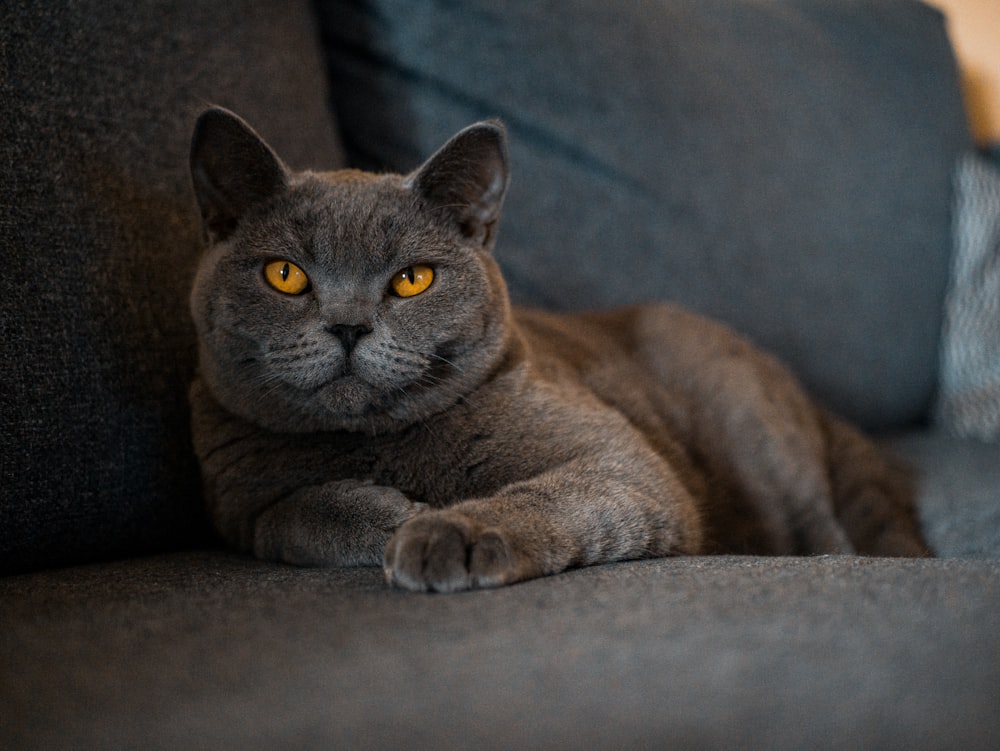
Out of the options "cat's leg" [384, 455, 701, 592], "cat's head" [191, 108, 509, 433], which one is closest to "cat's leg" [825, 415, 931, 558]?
"cat's leg" [384, 455, 701, 592]

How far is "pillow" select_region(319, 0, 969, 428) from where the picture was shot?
1641 mm

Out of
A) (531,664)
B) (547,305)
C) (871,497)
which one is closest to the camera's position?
(531,664)

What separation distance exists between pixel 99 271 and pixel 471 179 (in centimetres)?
47

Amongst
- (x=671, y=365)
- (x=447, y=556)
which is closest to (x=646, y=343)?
(x=671, y=365)

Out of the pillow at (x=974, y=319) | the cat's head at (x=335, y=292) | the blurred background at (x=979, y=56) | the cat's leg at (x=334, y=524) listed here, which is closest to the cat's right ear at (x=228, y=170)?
the cat's head at (x=335, y=292)

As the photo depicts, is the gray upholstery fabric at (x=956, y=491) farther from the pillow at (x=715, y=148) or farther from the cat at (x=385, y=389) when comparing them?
the cat at (x=385, y=389)

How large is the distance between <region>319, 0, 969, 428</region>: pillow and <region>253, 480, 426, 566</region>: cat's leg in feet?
2.54

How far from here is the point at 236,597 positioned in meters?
0.81

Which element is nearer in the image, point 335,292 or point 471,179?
point 335,292

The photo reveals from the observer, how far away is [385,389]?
101 cm

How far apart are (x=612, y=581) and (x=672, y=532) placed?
23 cm

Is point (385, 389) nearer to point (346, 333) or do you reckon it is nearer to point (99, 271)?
point (346, 333)

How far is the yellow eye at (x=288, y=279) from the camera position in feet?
3.42

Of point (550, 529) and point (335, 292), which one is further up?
point (335, 292)
